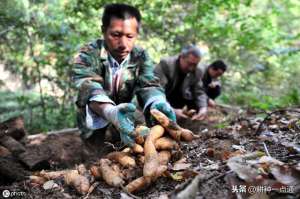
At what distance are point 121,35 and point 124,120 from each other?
3.82ft

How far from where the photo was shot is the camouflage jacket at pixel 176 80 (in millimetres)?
6027

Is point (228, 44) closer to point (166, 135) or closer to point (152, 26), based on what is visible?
point (152, 26)

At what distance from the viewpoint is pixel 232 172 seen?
2.04 meters

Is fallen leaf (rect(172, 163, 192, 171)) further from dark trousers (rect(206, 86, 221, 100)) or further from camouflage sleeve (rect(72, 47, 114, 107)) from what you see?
dark trousers (rect(206, 86, 221, 100))

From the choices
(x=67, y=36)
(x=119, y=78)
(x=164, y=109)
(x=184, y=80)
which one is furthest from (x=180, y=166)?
(x=67, y=36)

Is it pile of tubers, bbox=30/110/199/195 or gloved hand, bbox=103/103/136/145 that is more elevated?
gloved hand, bbox=103/103/136/145

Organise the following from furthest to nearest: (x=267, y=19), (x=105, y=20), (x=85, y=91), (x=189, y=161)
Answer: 1. (x=267, y=19)
2. (x=105, y=20)
3. (x=85, y=91)
4. (x=189, y=161)

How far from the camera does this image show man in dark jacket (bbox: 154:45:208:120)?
19.5 ft

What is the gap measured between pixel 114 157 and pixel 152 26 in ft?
16.4

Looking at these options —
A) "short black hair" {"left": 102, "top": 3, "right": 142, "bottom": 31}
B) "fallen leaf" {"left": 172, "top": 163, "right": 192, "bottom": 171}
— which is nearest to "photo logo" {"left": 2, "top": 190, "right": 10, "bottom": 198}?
"fallen leaf" {"left": 172, "top": 163, "right": 192, "bottom": 171}

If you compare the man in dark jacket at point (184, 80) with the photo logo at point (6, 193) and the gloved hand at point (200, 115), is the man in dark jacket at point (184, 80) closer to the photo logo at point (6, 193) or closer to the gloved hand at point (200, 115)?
the gloved hand at point (200, 115)

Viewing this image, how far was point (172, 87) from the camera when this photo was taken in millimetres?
6293

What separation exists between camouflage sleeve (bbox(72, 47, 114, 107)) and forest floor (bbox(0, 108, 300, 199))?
→ 82 centimetres

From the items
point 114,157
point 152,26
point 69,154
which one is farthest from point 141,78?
point 152,26
